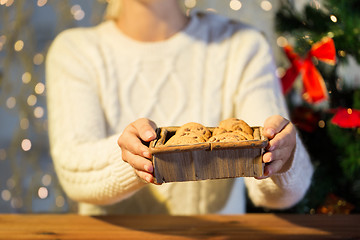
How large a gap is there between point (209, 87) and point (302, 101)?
281mm

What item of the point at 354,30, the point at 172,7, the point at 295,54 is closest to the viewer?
the point at 354,30

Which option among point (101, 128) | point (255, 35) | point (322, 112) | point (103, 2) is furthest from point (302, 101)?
point (103, 2)

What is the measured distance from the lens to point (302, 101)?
107 cm

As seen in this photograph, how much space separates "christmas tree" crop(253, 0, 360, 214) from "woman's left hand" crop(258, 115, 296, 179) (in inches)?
12.4

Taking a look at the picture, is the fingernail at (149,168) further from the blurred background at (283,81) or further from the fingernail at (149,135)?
the blurred background at (283,81)

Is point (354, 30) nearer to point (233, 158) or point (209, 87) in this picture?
point (209, 87)

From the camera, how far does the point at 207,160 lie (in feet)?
1.57

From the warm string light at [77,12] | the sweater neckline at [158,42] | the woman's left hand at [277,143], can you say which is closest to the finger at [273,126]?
the woman's left hand at [277,143]

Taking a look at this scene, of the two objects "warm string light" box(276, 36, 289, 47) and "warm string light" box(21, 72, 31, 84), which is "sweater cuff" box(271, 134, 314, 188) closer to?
"warm string light" box(276, 36, 289, 47)

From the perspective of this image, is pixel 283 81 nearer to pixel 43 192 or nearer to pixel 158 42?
pixel 158 42

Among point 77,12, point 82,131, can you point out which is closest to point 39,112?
point 77,12

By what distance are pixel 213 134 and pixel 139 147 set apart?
9 centimetres

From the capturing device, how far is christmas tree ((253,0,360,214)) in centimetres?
84

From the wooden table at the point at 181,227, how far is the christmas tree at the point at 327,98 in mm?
198
